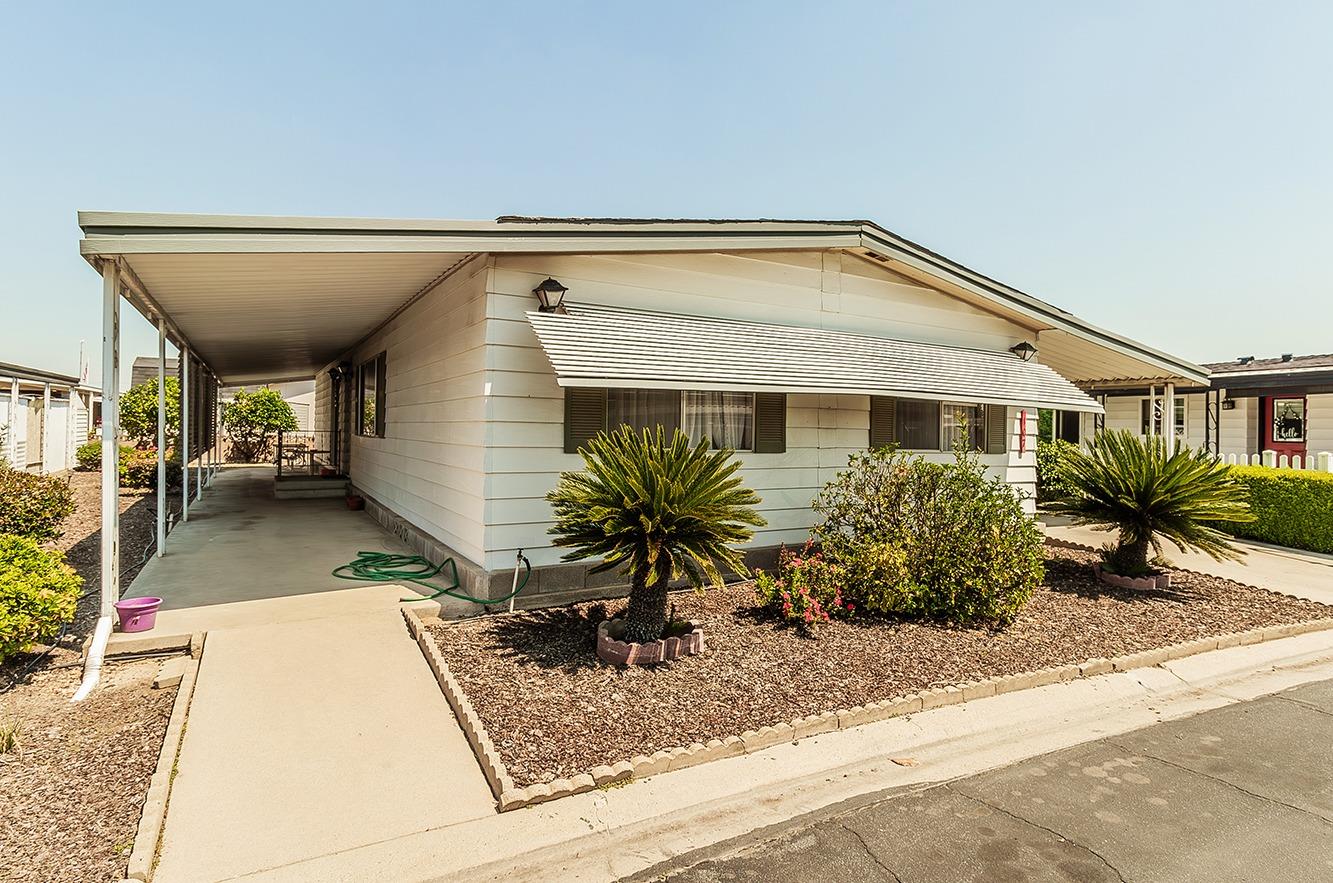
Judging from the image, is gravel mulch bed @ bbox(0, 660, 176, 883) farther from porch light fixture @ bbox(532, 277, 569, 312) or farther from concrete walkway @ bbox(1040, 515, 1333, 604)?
concrete walkway @ bbox(1040, 515, 1333, 604)

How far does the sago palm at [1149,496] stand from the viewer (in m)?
7.47

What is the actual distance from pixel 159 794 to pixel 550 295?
14.9 ft

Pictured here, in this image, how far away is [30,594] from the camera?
15.4 ft

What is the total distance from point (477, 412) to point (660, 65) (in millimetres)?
7741

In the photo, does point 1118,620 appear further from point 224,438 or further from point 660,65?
point 224,438

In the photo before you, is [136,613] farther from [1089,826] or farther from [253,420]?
[253,420]

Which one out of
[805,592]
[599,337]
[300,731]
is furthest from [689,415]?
[300,731]

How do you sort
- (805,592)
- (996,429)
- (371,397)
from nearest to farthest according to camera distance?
(805,592), (996,429), (371,397)

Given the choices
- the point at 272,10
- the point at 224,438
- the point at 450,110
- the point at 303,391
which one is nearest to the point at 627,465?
the point at 272,10

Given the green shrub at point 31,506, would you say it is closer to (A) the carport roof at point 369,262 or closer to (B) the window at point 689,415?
(A) the carport roof at point 369,262

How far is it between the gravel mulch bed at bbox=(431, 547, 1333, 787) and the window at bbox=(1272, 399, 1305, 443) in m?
12.4

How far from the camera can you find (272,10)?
8.38 meters

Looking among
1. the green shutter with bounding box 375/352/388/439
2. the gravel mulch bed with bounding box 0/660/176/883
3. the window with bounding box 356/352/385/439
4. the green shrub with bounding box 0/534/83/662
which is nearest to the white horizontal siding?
the gravel mulch bed with bounding box 0/660/176/883

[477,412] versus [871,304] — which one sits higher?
[871,304]
